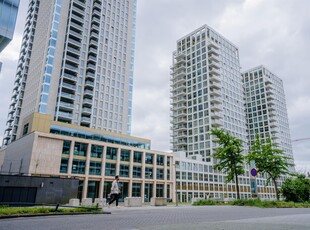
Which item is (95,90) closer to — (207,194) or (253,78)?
(207,194)

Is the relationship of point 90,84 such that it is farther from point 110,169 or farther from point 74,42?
point 110,169

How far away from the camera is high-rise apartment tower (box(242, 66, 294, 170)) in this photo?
112m

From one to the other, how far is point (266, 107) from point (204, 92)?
38240mm

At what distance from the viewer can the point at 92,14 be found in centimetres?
8100

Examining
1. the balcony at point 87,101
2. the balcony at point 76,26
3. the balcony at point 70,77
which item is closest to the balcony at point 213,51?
the balcony at point 76,26

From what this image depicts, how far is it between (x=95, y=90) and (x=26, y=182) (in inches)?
1795

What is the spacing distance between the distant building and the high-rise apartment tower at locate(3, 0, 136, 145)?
45166mm

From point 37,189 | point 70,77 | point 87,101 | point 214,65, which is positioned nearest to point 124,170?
point 37,189

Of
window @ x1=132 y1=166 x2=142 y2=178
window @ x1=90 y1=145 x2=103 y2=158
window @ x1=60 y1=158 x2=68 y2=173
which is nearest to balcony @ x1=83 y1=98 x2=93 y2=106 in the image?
window @ x1=90 y1=145 x2=103 y2=158

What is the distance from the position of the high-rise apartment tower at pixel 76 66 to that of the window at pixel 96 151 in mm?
15941

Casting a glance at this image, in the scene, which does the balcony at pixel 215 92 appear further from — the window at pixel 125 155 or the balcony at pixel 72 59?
the balcony at pixel 72 59

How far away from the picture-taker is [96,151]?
52.9m

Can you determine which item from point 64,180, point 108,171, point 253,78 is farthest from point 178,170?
point 253,78

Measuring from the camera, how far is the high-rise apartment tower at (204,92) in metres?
87.9
